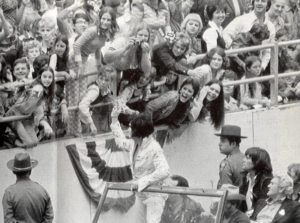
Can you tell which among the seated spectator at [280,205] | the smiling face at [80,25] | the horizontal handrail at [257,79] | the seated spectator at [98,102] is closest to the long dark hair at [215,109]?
the horizontal handrail at [257,79]

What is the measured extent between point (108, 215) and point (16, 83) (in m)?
3.39

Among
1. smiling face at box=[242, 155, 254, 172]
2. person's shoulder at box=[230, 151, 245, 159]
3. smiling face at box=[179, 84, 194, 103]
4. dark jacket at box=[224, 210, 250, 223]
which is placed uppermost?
smiling face at box=[179, 84, 194, 103]

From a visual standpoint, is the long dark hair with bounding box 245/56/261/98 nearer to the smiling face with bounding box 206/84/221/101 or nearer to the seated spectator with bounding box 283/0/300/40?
the smiling face with bounding box 206/84/221/101

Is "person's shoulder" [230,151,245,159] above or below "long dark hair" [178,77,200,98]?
below

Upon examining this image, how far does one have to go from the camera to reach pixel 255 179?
483 inches

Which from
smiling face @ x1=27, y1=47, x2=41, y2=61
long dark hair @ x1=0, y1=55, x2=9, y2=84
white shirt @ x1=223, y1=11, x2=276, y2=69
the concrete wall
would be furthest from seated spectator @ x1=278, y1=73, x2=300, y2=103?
long dark hair @ x1=0, y1=55, x2=9, y2=84

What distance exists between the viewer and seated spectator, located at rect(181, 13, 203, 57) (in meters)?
13.0

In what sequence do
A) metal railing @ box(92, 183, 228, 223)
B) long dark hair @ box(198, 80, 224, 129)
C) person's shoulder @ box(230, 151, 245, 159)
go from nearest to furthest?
metal railing @ box(92, 183, 228, 223) < person's shoulder @ box(230, 151, 245, 159) < long dark hair @ box(198, 80, 224, 129)

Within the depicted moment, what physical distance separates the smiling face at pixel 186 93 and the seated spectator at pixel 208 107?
7cm

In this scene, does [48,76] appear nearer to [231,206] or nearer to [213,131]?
[213,131]

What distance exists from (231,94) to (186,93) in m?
0.49

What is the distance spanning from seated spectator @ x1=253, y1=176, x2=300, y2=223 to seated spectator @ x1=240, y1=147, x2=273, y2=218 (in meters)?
0.20

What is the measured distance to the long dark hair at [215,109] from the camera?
12.9 metres

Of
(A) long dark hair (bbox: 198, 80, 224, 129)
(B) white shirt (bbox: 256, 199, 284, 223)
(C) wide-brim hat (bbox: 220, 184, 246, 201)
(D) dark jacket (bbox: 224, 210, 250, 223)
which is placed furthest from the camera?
(A) long dark hair (bbox: 198, 80, 224, 129)
